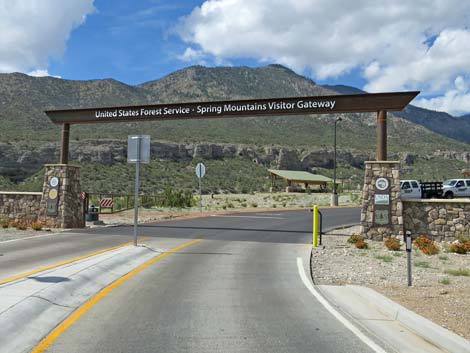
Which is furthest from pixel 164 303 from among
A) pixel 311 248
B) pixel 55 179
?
pixel 55 179

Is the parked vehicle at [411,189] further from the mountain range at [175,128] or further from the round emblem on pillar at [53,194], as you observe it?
the mountain range at [175,128]

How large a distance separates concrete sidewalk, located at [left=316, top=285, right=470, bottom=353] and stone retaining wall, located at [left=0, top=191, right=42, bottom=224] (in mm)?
18243

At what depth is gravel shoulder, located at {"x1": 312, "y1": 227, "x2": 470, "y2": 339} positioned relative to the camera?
7872mm

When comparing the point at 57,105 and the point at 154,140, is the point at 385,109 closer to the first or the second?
the point at 154,140

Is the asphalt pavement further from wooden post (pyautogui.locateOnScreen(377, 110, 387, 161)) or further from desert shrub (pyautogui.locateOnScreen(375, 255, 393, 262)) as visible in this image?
wooden post (pyautogui.locateOnScreen(377, 110, 387, 161))

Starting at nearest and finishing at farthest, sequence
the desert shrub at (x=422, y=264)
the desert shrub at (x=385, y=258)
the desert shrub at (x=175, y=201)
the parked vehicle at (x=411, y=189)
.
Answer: the desert shrub at (x=422, y=264), the desert shrub at (x=385, y=258), the parked vehicle at (x=411, y=189), the desert shrub at (x=175, y=201)

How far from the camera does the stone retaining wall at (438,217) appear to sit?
17.5m

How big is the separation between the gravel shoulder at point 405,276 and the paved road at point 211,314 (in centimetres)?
112

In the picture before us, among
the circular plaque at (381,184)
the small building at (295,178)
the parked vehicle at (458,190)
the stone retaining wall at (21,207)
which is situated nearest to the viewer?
the circular plaque at (381,184)

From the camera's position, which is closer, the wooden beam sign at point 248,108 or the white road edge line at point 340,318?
the white road edge line at point 340,318

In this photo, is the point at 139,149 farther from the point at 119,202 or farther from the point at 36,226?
the point at 119,202

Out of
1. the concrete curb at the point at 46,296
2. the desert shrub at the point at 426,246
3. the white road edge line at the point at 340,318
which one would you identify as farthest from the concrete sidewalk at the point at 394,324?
the desert shrub at the point at 426,246

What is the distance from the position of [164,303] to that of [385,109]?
13.2m

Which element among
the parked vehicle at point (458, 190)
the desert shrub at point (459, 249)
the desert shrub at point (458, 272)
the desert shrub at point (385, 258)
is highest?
the parked vehicle at point (458, 190)
